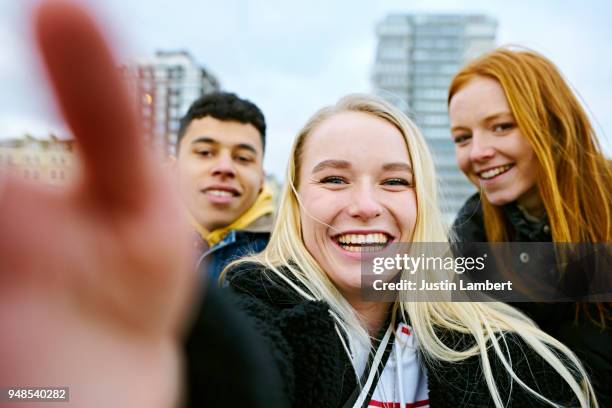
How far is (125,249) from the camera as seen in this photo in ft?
1.05

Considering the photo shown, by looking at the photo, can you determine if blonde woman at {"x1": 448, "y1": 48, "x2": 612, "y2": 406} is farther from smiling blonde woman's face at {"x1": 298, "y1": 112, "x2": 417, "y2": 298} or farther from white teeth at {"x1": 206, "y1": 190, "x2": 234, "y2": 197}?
white teeth at {"x1": 206, "y1": 190, "x2": 234, "y2": 197}

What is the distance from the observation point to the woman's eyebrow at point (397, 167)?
1.39m

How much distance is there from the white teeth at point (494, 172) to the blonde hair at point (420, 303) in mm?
551

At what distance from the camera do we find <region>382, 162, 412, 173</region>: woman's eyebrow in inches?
54.6

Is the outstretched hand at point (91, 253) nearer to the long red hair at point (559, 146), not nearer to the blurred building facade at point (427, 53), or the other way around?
the long red hair at point (559, 146)

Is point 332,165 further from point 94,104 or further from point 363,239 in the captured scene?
point 94,104

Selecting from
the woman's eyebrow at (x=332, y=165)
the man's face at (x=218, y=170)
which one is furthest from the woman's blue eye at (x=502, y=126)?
the man's face at (x=218, y=170)

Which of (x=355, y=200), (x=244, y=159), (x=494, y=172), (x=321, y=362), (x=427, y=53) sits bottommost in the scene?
(x=321, y=362)

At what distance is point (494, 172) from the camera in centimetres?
195

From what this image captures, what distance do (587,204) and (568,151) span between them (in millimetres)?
206

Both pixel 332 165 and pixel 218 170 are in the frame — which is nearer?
pixel 332 165

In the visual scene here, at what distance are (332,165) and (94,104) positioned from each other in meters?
1.13

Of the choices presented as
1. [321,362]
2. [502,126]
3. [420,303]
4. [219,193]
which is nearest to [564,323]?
[420,303]

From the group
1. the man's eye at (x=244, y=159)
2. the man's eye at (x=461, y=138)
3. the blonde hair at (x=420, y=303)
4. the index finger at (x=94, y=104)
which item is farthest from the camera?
the man's eye at (x=244, y=159)
